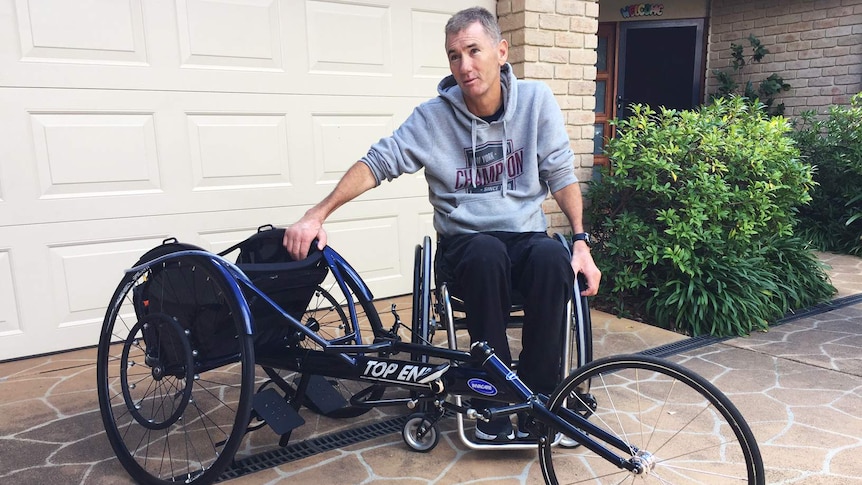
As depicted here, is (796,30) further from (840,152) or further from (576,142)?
(576,142)

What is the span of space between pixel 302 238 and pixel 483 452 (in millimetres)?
937

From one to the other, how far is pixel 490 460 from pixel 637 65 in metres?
5.55

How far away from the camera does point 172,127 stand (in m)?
3.18

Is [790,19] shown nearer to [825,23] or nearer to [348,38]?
[825,23]

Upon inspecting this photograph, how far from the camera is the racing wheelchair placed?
1.69 metres

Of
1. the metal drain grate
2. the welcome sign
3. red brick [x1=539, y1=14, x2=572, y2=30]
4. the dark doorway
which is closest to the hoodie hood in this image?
the metal drain grate

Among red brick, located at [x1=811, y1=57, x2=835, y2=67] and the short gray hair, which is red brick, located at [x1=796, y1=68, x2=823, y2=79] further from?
the short gray hair

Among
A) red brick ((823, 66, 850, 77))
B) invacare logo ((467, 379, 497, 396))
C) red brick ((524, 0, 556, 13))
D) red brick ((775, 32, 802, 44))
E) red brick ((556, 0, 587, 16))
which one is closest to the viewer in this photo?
invacare logo ((467, 379, 497, 396))

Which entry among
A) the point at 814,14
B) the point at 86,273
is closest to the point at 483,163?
the point at 86,273

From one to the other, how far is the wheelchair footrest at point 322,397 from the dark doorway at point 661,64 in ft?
17.2

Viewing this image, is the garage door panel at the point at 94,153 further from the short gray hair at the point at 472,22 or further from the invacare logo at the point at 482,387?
the invacare logo at the point at 482,387

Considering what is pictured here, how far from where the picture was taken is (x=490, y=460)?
80.1 inches

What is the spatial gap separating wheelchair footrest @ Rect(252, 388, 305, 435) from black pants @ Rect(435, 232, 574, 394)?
0.61m

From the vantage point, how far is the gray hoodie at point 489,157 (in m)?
2.22
